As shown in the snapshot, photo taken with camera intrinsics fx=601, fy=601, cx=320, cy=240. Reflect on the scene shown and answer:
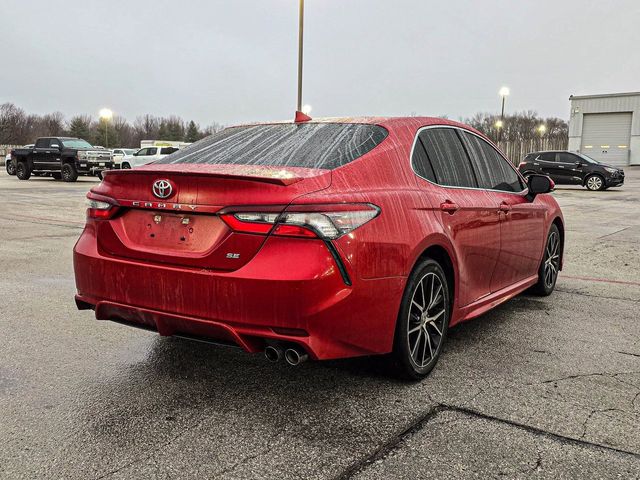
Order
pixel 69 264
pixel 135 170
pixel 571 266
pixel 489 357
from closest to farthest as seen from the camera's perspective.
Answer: pixel 135 170 → pixel 489 357 → pixel 69 264 → pixel 571 266

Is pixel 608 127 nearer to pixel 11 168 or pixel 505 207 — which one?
pixel 11 168

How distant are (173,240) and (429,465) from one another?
1.61 metres

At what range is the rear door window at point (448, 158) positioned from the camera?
3.88 meters

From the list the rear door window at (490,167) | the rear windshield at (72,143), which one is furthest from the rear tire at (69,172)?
the rear door window at (490,167)

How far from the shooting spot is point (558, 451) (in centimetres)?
266

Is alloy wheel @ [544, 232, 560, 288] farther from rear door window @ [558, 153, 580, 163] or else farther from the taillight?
rear door window @ [558, 153, 580, 163]

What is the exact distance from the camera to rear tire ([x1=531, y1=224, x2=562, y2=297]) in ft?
18.6

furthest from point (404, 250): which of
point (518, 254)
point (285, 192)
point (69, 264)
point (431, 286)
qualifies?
point (69, 264)

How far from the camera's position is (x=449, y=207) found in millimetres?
3709

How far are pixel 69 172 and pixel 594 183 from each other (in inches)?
904

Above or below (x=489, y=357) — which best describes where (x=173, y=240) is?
above

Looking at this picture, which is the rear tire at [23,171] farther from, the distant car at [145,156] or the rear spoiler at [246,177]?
the rear spoiler at [246,177]

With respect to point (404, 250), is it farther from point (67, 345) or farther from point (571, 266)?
point (571, 266)

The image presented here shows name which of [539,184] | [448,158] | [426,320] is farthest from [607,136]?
[426,320]
